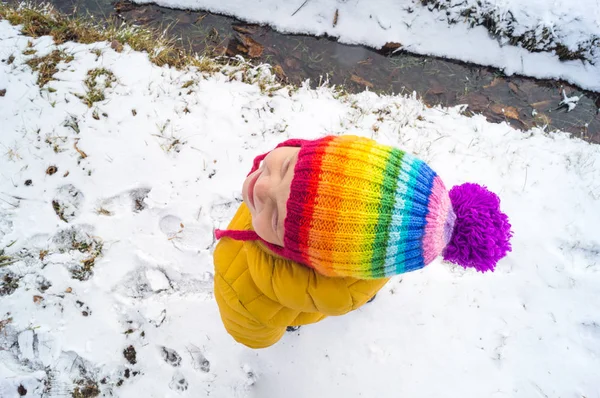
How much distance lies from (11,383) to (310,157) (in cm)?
308

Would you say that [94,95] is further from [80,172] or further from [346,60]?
[346,60]

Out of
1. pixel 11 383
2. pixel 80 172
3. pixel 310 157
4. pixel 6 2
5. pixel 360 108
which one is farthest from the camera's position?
pixel 6 2

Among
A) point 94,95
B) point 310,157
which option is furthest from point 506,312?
point 94,95

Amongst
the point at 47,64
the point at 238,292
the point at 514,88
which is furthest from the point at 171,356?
the point at 514,88

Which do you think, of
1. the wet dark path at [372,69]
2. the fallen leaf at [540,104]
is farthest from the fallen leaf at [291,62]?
the fallen leaf at [540,104]

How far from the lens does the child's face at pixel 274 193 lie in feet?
5.62

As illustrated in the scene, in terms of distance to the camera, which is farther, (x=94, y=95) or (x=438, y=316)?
(x=94, y=95)

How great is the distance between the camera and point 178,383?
2990 mm

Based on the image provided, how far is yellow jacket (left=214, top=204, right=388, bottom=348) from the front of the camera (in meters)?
1.96

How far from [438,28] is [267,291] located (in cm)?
452

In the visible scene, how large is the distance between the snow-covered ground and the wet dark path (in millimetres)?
118

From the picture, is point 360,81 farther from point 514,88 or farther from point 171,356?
point 171,356

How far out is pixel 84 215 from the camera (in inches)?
133

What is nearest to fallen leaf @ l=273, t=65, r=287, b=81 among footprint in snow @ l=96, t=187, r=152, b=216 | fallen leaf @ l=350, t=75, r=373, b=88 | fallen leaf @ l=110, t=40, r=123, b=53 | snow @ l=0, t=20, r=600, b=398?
snow @ l=0, t=20, r=600, b=398
